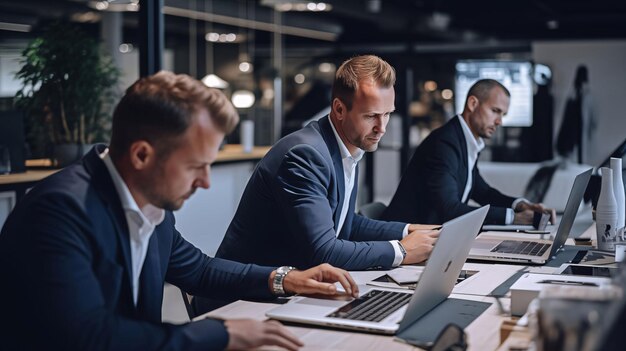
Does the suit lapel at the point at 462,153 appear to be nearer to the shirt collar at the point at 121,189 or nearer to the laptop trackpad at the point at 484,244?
the laptop trackpad at the point at 484,244

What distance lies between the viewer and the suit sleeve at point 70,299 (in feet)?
5.41

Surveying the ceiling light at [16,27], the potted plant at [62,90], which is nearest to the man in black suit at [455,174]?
the potted plant at [62,90]

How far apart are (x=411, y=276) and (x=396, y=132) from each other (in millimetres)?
9299

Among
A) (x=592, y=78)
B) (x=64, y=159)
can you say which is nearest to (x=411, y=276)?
(x=64, y=159)

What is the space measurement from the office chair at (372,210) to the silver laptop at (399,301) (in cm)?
149

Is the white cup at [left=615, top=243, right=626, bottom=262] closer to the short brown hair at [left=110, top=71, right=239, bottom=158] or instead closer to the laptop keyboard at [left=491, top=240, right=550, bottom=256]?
the laptop keyboard at [left=491, top=240, right=550, bottom=256]

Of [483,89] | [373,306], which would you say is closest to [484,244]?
[373,306]

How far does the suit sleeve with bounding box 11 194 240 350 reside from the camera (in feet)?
5.41

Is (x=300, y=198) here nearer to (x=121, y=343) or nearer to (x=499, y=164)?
(x=121, y=343)

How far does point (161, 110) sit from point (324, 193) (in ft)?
3.77

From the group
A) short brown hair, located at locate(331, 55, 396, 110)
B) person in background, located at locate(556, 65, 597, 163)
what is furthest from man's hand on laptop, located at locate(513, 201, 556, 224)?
person in background, located at locate(556, 65, 597, 163)


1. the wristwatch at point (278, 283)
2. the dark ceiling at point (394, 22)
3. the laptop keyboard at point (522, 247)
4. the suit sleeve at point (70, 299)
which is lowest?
the laptop keyboard at point (522, 247)

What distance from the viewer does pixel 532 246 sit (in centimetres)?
342

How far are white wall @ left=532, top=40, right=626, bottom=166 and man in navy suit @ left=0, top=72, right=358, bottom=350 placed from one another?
8.21 m
